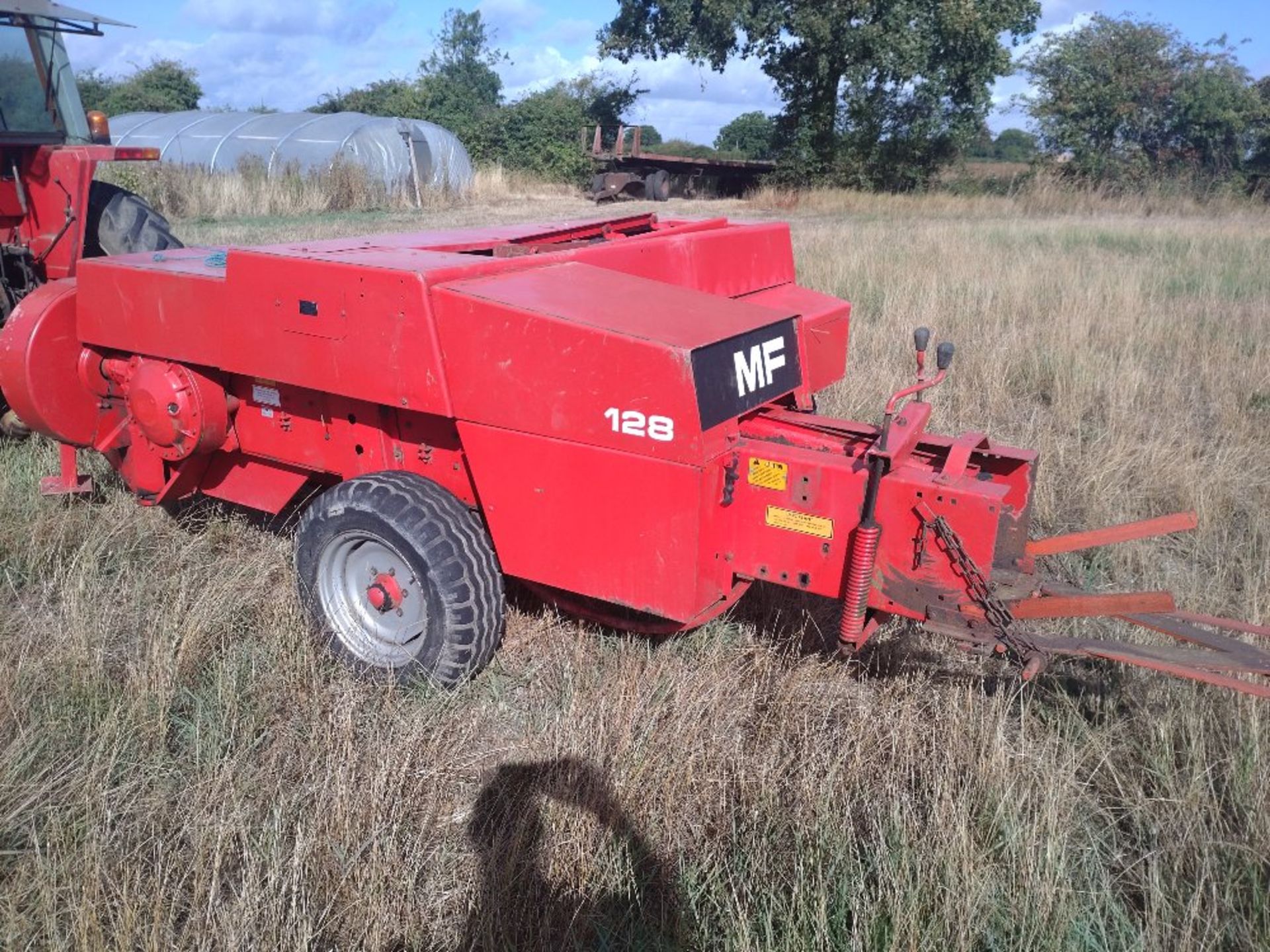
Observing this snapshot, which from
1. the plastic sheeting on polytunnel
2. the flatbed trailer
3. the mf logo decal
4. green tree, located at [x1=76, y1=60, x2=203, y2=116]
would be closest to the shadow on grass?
the mf logo decal

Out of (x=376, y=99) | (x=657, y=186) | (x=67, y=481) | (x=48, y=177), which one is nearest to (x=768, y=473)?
(x=67, y=481)

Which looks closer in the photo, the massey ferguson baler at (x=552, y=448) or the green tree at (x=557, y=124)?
the massey ferguson baler at (x=552, y=448)

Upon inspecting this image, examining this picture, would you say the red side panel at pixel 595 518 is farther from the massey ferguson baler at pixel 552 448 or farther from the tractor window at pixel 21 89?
the tractor window at pixel 21 89

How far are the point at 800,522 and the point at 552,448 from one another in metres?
0.67

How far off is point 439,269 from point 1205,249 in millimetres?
10908

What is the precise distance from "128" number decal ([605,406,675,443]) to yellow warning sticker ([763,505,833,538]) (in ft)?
1.20

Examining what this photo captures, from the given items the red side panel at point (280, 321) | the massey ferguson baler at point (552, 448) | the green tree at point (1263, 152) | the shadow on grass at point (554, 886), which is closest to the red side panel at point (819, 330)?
the massey ferguson baler at point (552, 448)

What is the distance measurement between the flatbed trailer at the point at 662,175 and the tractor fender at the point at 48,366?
1959cm

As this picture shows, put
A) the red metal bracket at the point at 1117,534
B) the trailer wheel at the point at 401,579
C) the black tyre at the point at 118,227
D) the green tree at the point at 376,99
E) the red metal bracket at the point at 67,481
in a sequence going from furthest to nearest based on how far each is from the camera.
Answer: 1. the green tree at the point at 376,99
2. the black tyre at the point at 118,227
3. the red metal bracket at the point at 67,481
4. the trailer wheel at the point at 401,579
5. the red metal bracket at the point at 1117,534

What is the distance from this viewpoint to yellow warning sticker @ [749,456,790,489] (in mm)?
2523

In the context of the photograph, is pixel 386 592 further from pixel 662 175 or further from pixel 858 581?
pixel 662 175

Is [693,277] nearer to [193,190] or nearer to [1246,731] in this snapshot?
[1246,731]

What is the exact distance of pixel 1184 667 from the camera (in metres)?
2.36

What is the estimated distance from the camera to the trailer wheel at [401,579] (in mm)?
2801
